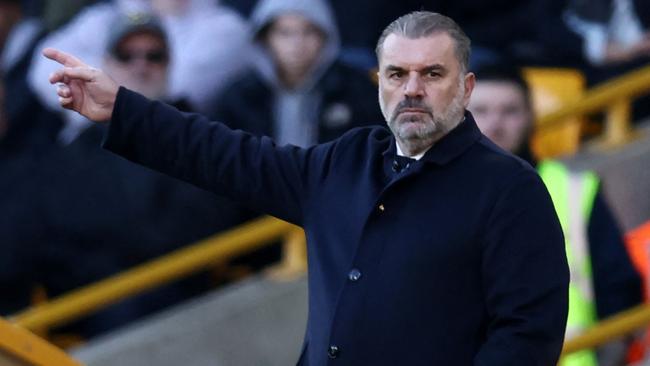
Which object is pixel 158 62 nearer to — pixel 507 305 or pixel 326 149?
pixel 326 149

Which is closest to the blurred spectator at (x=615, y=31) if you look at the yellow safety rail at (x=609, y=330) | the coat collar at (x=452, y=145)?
the yellow safety rail at (x=609, y=330)

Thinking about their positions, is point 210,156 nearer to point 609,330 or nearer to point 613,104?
point 609,330

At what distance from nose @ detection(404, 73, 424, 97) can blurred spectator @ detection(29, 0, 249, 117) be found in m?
3.57

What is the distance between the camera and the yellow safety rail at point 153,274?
20.7ft

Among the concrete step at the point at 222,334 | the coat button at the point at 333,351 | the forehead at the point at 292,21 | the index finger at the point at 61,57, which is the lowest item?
the concrete step at the point at 222,334

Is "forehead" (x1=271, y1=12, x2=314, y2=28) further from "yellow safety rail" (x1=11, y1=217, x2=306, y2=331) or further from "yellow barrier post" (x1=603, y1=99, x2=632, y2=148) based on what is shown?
"yellow barrier post" (x1=603, y1=99, x2=632, y2=148)

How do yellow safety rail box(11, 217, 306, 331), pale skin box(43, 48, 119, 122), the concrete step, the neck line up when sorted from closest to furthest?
the neck
pale skin box(43, 48, 119, 122)
yellow safety rail box(11, 217, 306, 331)
the concrete step

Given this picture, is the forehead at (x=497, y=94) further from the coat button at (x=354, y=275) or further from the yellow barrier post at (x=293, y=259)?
the coat button at (x=354, y=275)

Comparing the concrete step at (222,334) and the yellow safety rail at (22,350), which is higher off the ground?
the yellow safety rail at (22,350)

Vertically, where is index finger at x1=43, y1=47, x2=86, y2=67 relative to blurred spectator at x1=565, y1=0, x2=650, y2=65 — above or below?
below

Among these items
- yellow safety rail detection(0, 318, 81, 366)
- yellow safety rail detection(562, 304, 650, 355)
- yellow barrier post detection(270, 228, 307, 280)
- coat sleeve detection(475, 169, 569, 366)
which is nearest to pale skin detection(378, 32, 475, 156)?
coat sleeve detection(475, 169, 569, 366)

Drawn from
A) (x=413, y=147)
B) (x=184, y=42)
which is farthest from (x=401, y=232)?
(x=184, y=42)

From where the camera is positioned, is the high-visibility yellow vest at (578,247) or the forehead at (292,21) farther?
the forehead at (292,21)

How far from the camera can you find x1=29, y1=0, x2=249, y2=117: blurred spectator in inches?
276
